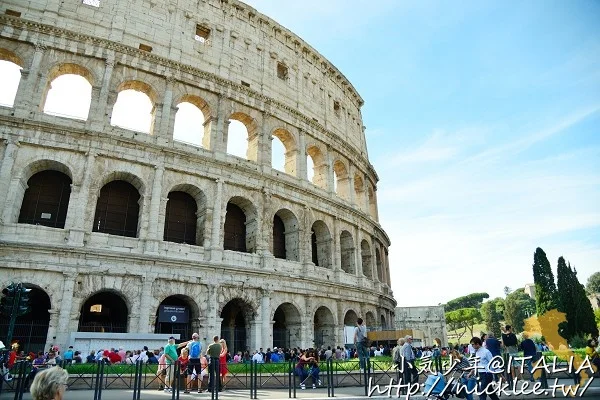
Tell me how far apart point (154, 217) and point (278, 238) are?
750 centimetres

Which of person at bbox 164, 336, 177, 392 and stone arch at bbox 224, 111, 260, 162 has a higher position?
stone arch at bbox 224, 111, 260, 162

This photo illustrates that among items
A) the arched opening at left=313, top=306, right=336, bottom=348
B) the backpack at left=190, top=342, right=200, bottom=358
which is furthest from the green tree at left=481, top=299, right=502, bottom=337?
the backpack at left=190, top=342, right=200, bottom=358

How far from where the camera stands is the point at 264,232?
19984mm

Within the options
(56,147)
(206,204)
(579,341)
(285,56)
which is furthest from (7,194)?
(579,341)

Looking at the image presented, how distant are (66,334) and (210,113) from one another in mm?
12135

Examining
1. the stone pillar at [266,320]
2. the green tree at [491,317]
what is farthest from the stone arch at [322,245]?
the green tree at [491,317]

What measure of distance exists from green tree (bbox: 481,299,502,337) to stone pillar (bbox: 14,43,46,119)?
80.4m

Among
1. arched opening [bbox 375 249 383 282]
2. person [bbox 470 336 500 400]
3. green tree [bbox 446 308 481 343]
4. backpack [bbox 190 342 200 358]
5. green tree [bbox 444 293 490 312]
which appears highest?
green tree [bbox 444 293 490 312]

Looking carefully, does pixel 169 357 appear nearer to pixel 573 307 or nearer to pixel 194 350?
pixel 194 350

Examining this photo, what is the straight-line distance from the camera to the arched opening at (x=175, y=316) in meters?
16.3

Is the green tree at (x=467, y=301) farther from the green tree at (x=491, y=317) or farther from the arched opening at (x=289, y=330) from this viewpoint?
the arched opening at (x=289, y=330)

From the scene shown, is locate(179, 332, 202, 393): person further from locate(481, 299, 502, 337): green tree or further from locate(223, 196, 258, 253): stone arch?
locate(481, 299, 502, 337): green tree

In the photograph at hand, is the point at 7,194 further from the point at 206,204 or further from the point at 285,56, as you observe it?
the point at 285,56

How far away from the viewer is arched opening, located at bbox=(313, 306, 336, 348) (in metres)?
21.6
